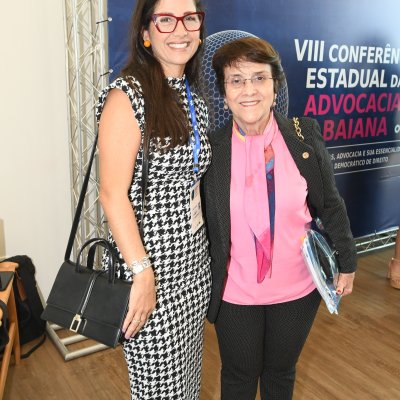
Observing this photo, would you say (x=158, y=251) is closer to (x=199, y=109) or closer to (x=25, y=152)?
(x=199, y=109)

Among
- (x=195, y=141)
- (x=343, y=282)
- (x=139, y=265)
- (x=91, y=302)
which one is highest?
(x=195, y=141)

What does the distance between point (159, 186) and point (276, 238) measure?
43 cm

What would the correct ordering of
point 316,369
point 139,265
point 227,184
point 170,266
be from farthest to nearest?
point 316,369
point 227,184
point 170,266
point 139,265

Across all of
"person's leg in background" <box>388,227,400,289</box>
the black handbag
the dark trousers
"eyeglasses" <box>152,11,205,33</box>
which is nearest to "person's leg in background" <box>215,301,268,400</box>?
the dark trousers

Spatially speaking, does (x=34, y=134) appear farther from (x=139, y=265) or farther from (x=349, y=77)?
(x=349, y=77)

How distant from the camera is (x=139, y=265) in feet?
3.67

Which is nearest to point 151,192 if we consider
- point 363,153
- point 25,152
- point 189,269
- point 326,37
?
point 189,269

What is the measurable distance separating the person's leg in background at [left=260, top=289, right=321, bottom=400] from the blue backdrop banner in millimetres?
1768

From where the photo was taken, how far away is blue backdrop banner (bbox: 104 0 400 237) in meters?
2.95

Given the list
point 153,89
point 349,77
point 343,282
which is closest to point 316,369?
point 343,282

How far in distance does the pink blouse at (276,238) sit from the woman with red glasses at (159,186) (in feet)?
0.40

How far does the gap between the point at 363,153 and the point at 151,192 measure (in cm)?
286

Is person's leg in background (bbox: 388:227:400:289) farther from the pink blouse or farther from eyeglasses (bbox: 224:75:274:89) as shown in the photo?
eyeglasses (bbox: 224:75:274:89)

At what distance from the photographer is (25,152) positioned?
2453mm
